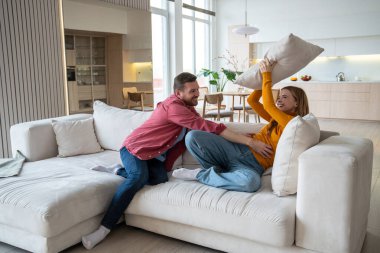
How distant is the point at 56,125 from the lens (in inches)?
134

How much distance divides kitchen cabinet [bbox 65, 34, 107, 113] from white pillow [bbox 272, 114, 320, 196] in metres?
3.71

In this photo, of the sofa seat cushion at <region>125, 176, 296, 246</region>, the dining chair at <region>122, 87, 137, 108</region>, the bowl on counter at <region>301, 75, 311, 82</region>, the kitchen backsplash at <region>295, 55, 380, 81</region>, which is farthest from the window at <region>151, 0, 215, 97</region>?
the sofa seat cushion at <region>125, 176, 296, 246</region>

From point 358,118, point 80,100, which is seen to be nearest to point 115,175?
point 80,100

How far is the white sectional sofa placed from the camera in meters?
2.01

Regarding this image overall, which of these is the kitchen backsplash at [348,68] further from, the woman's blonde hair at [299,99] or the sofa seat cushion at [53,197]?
the sofa seat cushion at [53,197]

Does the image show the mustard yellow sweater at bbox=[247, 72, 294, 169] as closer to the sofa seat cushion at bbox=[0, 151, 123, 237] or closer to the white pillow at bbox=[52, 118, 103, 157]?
the sofa seat cushion at bbox=[0, 151, 123, 237]

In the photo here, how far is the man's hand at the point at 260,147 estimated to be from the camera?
2.55m

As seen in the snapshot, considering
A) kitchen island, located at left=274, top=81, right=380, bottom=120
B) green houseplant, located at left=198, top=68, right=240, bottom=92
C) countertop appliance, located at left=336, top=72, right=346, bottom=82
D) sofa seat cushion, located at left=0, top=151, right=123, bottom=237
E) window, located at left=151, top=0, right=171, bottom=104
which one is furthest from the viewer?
countertop appliance, located at left=336, top=72, right=346, bottom=82

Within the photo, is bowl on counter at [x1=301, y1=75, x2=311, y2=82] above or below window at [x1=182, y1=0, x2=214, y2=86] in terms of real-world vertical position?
below

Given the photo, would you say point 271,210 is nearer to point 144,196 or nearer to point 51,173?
point 144,196

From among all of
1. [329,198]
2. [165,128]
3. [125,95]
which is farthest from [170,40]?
[329,198]

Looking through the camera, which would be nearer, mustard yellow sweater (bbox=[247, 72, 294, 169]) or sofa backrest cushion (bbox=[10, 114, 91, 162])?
mustard yellow sweater (bbox=[247, 72, 294, 169])

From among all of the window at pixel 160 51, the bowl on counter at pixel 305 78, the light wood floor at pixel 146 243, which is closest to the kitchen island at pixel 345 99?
the bowl on counter at pixel 305 78

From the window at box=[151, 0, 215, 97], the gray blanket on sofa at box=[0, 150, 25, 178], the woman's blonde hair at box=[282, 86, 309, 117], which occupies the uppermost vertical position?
the window at box=[151, 0, 215, 97]
